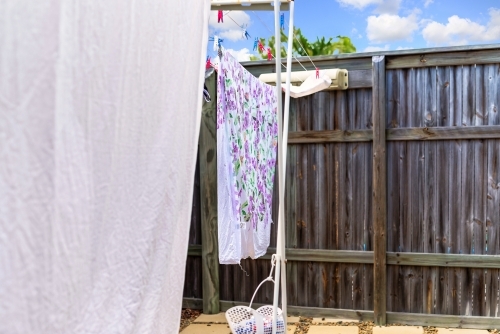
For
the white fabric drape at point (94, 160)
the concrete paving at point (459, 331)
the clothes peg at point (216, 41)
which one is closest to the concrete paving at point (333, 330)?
the concrete paving at point (459, 331)

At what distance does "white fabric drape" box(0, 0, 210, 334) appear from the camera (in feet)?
1.79

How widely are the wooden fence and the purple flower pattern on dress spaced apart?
1.75ft

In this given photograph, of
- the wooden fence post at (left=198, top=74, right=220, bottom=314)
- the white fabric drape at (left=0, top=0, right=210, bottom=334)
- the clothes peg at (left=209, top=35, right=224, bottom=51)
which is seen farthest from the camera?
the wooden fence post at (left=198, top=74, right=220, bottom=314)

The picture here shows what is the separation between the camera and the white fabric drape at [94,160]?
544 mm

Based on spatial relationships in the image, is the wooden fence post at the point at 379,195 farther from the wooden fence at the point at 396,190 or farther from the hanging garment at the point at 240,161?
the hanging garment at the point at 240,161

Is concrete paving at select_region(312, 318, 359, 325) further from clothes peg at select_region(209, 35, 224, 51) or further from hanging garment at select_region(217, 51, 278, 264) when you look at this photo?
clothes peg at select_region(209, 35, 224, 51)

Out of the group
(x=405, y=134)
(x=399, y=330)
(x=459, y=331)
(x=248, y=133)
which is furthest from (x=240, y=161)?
(x=459, y=331)

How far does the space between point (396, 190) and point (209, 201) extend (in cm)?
138

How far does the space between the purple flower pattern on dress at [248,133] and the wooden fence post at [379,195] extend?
74cm

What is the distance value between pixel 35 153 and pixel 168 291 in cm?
40

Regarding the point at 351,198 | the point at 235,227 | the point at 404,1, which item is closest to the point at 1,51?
the point at 235,227

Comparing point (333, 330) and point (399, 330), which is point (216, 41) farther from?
point (399, 330)

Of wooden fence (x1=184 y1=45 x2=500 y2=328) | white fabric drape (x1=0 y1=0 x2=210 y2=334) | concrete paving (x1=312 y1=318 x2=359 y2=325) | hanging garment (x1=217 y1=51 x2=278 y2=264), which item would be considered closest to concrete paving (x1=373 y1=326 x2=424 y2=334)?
wooden fence (x1=184 y1=45 x2=500 y2=328)

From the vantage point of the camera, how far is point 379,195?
376 centimetres
